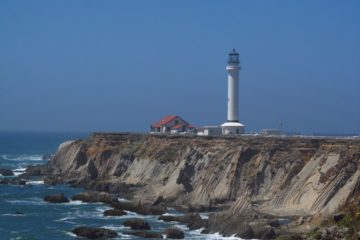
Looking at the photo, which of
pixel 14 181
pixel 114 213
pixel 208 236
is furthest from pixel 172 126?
pixel 208 236

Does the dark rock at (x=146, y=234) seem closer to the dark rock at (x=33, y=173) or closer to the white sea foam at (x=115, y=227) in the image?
the white sea foam at (x=115, y=227)

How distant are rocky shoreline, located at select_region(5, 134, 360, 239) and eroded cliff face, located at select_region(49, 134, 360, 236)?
81 millimetres

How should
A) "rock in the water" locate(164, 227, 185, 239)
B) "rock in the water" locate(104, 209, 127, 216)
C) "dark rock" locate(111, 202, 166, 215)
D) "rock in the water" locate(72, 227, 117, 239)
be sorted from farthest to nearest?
"dark rock" locate(111, 202, 166, 215), "rock in the water" locate(104, 209, 127, 216), "rock in the water" locate(72, 227, 117, 239), "rock in the water" locate(164, 227, 185, 239)

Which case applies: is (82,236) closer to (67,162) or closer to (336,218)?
(336,218)

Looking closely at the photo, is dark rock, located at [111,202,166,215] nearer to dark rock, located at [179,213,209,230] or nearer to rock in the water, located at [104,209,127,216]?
rock in the water, located at [104,209,127,216]

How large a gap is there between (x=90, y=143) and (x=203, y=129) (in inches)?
616

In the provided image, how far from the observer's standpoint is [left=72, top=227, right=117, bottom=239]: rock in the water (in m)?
43.6

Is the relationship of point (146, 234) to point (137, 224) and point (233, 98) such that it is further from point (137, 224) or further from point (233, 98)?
point (233, 98)

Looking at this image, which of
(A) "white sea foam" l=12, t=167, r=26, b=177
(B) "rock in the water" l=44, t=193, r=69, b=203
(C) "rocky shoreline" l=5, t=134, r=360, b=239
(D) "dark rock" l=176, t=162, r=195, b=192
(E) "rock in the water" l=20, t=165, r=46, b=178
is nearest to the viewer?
(C) "rocky shoreline" l=5, t=134, r=360, b=239

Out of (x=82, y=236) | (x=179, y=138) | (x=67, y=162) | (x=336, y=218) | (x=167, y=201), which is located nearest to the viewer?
(x=336, y=218)

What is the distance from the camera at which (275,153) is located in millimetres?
62688

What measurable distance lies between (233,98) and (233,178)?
21671mm

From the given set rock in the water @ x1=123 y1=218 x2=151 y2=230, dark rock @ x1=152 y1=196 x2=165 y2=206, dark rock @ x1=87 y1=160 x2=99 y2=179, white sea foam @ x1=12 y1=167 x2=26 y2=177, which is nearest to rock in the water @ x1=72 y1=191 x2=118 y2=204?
dark rock @ x1=152 y1=196 x2=165 y2=206

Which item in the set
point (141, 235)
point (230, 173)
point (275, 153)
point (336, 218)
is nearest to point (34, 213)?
point (141, 235)
